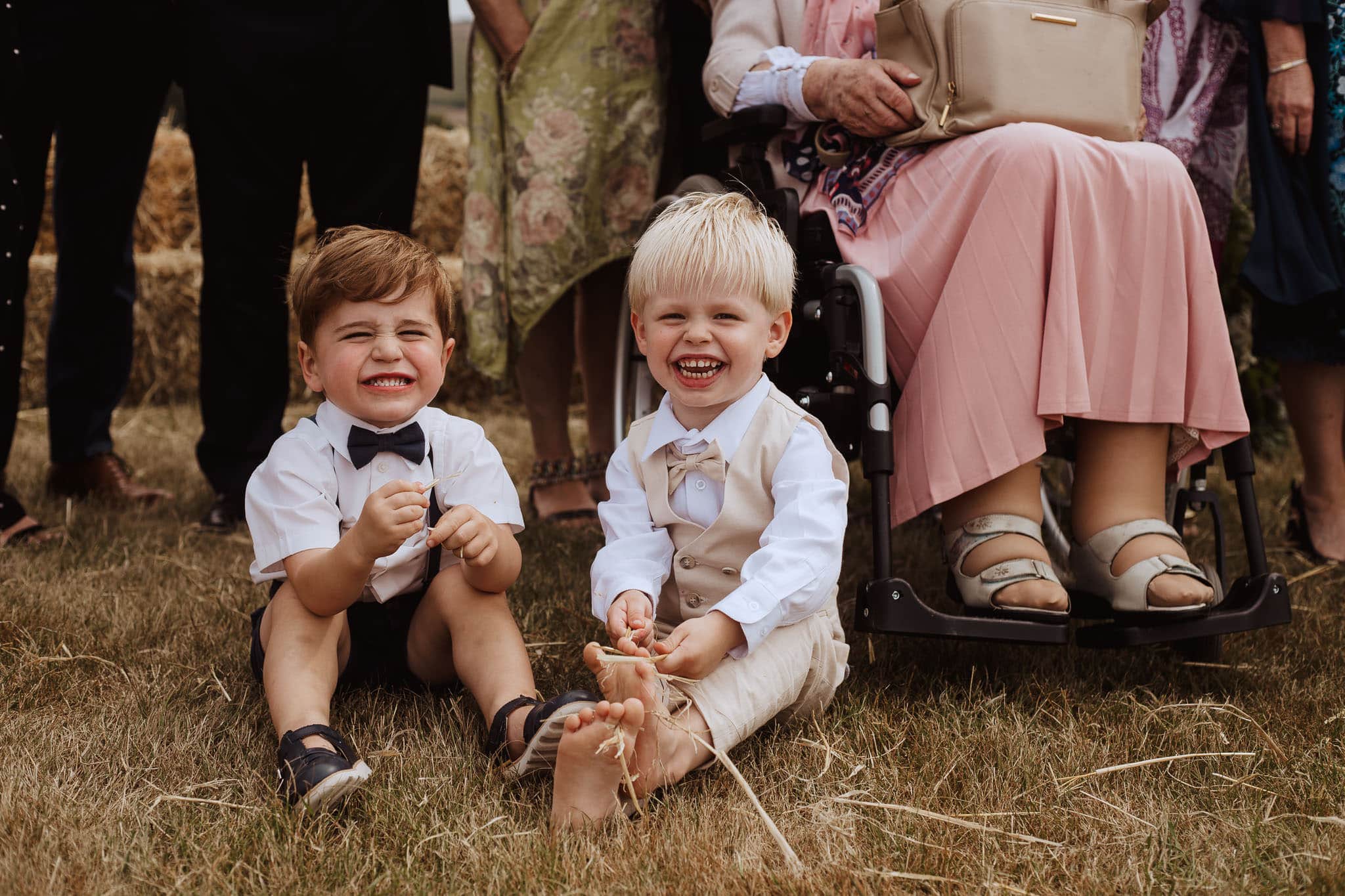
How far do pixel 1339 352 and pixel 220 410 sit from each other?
258 cm

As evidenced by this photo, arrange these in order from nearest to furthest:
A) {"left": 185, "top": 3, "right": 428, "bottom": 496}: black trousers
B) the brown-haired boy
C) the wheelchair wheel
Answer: the brown-haired boy
{"left": 185, "top": 3, "right": 428, "bottom": 496}: black trousers
the wheelchair wheel

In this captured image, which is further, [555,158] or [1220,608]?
[555,158]

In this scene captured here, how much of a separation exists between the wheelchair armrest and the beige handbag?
23cm

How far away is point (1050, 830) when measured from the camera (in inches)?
51.6

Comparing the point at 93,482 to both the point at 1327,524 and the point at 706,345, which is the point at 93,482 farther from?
the point at 1327,524

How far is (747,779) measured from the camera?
1448 millimetres

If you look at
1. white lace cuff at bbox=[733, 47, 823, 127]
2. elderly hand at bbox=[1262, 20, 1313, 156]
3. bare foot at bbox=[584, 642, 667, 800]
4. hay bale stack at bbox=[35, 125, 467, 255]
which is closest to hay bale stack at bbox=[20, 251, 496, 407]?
hay bale stack at bbox=[35, 125, 467, 255]

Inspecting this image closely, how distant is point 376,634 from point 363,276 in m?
0.52

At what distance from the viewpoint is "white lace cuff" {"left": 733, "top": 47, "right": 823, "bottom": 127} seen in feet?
6.52

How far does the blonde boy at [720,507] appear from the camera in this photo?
1.40 metres

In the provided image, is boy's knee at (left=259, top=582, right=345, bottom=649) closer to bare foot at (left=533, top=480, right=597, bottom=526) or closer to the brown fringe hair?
the brown fringe hair

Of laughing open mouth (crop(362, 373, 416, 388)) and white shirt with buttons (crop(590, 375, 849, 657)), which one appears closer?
white shirt with buttons (crop(590, 375, 849, 657))

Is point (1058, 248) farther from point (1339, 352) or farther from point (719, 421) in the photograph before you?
point (1339, 352)

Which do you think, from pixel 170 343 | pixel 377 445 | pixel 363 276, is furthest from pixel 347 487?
pixel 170 343
